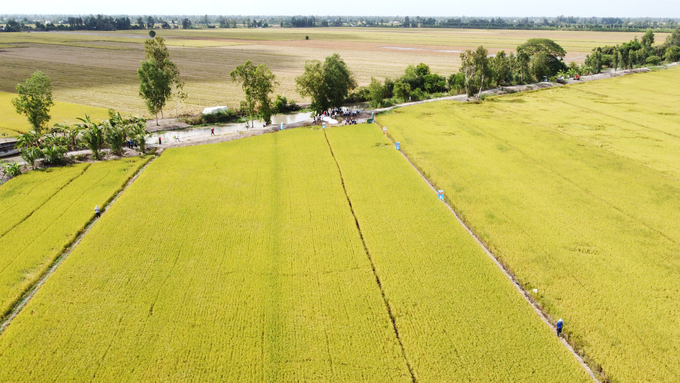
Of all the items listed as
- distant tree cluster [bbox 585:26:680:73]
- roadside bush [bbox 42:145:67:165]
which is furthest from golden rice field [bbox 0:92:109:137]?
distant tree cluster [bbox 585:26:680:73]

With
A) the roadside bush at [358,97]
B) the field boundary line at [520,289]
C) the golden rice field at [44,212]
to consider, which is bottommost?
the field boundary line at [520,289]

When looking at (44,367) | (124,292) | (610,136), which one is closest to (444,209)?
(124,292)

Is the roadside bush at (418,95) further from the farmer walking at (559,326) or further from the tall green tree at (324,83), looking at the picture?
the farmer walking at (559,326)

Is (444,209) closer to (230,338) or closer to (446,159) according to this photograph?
(446,159)

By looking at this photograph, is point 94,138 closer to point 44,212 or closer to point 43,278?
point 44,212

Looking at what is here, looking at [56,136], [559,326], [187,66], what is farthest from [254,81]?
[187,66]

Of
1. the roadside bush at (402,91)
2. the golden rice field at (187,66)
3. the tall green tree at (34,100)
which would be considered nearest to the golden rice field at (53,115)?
the golden rice field at (187,66)

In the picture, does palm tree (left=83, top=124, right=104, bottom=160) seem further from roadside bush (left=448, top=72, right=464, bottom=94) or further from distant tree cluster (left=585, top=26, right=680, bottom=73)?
distant tree cluster (left=585, top=26, right=680, bottom=73)
